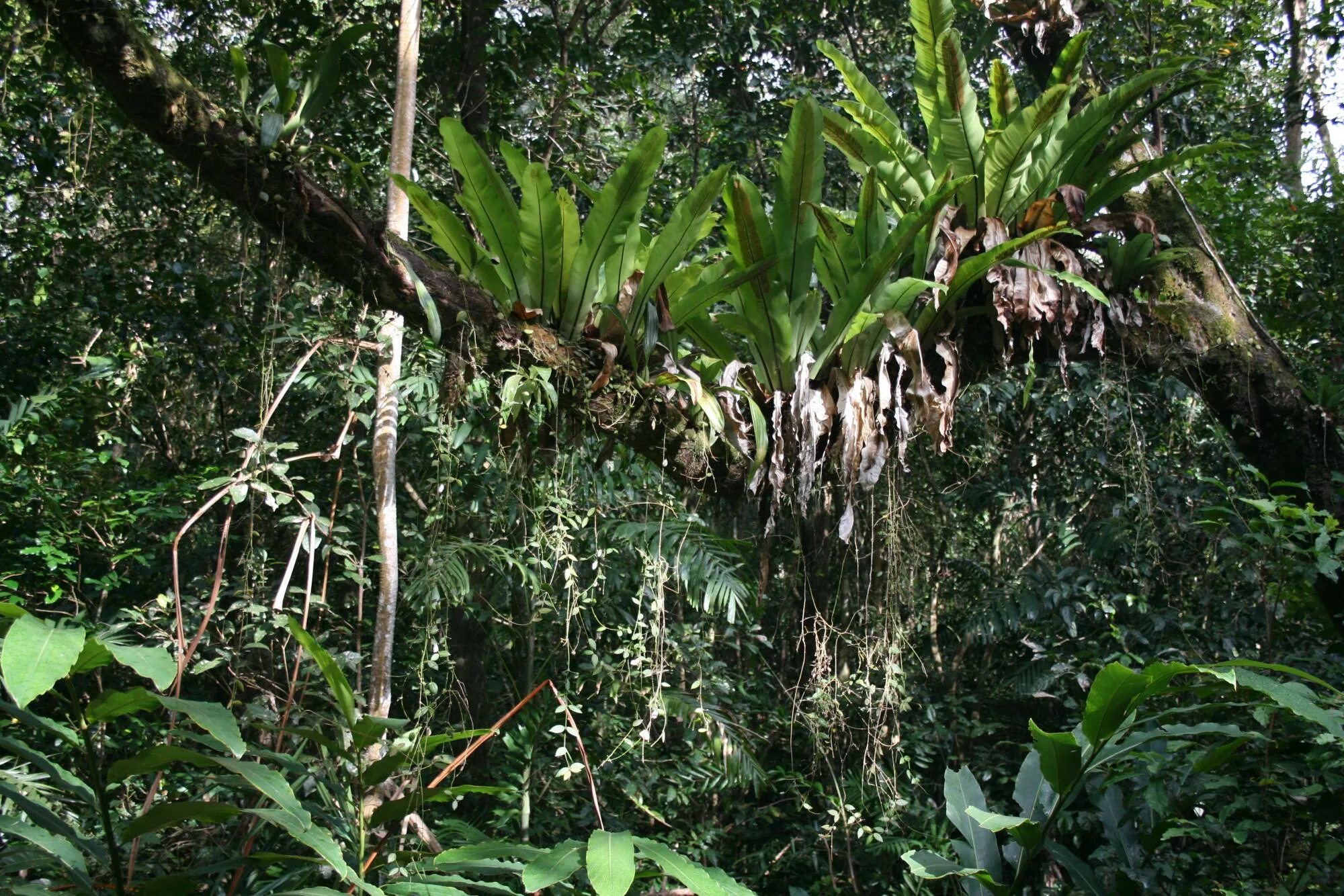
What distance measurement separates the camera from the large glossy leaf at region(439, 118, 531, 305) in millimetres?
Result: 1759

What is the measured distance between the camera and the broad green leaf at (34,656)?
43.3 inches

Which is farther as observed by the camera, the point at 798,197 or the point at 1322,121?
the point at 1322,121

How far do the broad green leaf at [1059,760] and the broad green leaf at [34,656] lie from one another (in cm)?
149

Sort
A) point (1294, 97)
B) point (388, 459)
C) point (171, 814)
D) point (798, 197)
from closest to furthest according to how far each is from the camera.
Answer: point (171, 814)
point (798, 197)
point (388, 459)
point (1294, 97)

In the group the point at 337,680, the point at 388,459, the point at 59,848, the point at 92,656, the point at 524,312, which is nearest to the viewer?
the point at 92,656

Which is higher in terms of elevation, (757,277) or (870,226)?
(870,226)

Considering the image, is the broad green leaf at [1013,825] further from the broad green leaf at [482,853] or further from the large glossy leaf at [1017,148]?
the large glossy leaf at [1017,148]

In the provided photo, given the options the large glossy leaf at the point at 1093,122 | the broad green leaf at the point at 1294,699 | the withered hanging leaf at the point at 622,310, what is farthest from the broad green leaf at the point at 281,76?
the broad green leaf at the point at 1294,699

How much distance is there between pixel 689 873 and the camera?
151cm

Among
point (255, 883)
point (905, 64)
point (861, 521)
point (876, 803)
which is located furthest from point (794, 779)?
point (905, 64)

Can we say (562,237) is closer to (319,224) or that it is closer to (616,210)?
(616,210)

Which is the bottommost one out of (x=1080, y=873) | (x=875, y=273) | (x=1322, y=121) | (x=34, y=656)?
(x=1080, y=873)

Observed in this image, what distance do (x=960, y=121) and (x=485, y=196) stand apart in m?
1.08

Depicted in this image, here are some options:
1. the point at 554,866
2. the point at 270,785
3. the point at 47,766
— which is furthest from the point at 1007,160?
the point at 47,766
